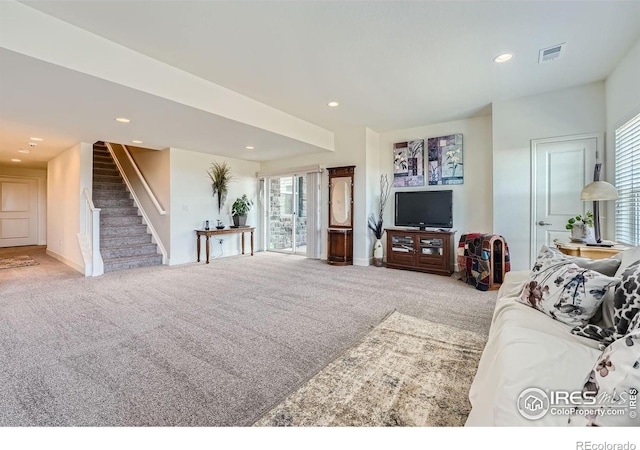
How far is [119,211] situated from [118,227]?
0.56 m

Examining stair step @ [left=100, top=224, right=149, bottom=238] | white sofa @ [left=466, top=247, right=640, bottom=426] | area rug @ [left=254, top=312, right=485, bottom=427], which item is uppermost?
stair step @ [left=100, top=224, right=149, bottom=238]

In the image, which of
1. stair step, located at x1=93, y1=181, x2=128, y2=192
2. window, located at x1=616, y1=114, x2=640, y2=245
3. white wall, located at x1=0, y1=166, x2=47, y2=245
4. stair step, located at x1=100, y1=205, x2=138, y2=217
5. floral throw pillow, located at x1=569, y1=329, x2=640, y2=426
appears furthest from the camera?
white wall, located at x1=0, y1=166, x2=47, y2=245

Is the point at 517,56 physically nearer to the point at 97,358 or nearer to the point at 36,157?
the point at 97,358

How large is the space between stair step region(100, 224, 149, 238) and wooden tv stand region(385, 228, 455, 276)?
Answer: 512cm

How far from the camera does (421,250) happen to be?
4961mm

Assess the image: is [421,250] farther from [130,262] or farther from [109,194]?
[109,194]

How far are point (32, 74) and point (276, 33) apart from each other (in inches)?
86.0

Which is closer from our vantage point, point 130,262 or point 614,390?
point 614,390

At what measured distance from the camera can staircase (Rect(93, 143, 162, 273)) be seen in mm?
5234

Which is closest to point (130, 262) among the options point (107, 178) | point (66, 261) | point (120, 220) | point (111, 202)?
point (120, 220)

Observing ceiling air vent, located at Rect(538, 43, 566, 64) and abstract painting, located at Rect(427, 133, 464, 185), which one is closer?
ceiling air vent, located at Rect(538, 43, 566, 64)

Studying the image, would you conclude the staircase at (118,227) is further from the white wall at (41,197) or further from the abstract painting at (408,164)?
the abstract painting at (408,164)

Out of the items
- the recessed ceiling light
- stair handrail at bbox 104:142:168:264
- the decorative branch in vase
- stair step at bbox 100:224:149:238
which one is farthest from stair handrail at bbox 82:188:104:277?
the recessed ceiling light

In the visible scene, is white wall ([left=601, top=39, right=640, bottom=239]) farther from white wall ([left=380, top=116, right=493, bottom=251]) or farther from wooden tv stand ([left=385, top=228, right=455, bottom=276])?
wooden tv stand ([left=385, top=228, right=455, bottom=276])
